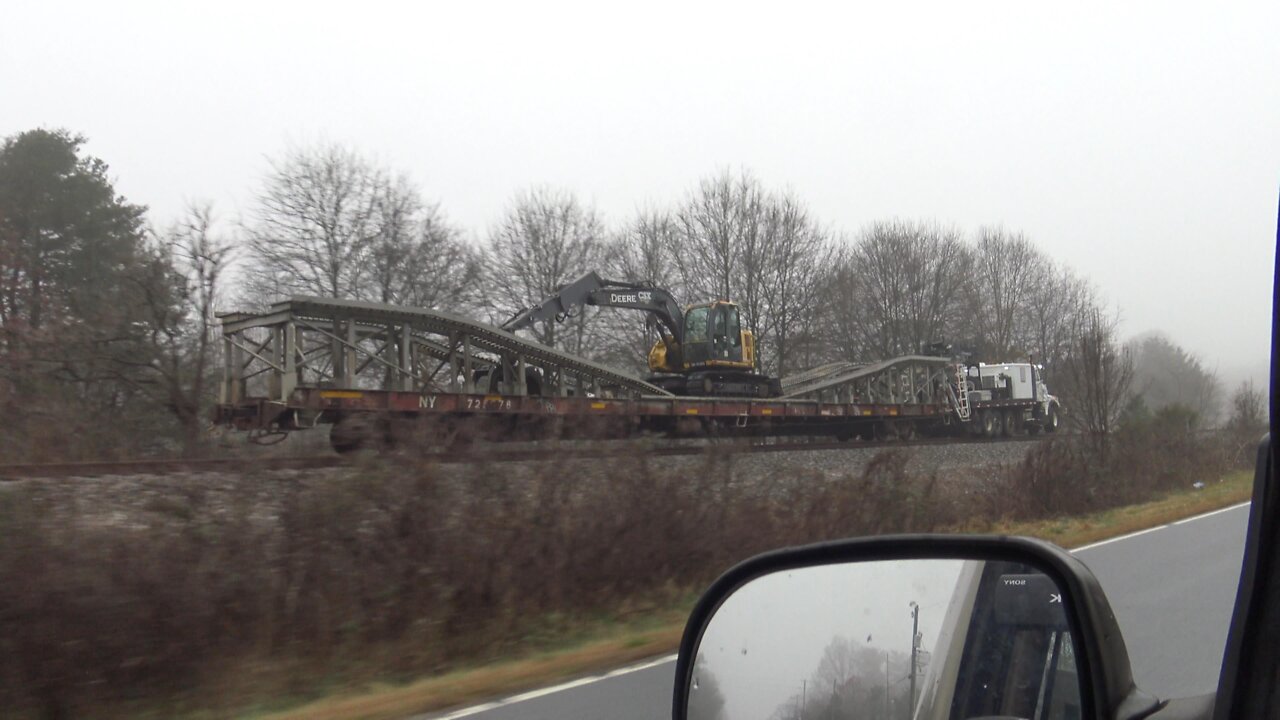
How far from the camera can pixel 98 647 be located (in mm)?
5918

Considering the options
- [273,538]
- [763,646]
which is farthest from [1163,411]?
[763,646]

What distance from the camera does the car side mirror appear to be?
1.98m

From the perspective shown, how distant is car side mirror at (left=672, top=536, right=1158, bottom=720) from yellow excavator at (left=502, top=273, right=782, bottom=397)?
2556 cm

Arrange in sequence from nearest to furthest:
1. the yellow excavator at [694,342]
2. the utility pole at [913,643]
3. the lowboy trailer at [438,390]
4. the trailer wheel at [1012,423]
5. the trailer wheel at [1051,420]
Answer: the utility pole at [913,643] < the lowboy trailer at [438,390] < the yellow excavator at [694,342] < the trailer wheel at [1012,423] < the trailer wheel at [1051,420]

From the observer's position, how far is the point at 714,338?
30.0 m

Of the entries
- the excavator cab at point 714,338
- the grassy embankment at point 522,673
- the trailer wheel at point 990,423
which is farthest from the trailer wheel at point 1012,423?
the grassy embankment at point 522,673

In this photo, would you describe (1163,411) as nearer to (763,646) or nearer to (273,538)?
(273,538)

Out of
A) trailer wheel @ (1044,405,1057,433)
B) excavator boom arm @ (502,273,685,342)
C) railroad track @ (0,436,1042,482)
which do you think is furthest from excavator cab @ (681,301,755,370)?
railroad track @ (0,436,1042,482)

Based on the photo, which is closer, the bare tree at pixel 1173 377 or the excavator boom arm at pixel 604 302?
the bare tree at pixel 1173 377

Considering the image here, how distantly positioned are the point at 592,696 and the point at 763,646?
3864 mm

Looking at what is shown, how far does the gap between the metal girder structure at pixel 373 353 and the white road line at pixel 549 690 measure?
1132 cm

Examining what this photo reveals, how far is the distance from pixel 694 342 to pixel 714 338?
657mm

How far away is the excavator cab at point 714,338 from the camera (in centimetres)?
3003

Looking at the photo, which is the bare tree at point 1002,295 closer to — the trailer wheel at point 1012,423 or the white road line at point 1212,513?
the trailer wheel at point 1012,423
